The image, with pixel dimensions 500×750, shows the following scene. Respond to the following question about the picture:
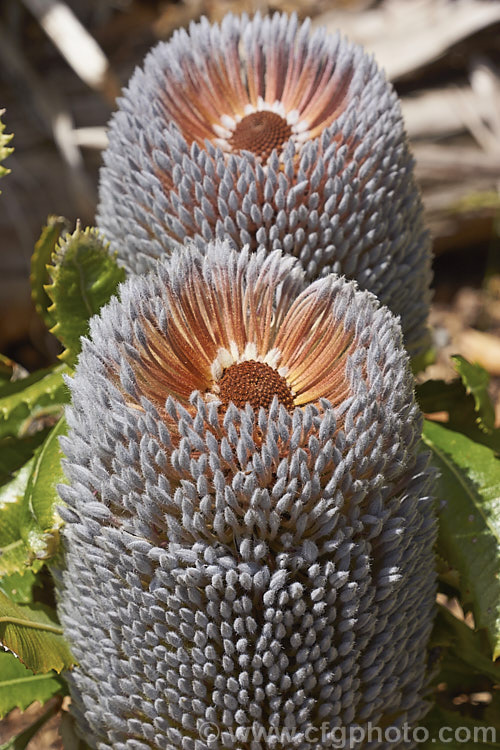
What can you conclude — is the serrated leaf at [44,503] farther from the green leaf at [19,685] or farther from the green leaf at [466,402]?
the green leaf at [466,402]

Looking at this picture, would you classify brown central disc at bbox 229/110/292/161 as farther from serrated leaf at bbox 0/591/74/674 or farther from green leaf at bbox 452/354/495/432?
serrated leaf at bbox 0/591/74/674

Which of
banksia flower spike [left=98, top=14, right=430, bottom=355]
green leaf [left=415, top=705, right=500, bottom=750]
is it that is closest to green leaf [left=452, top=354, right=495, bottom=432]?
banksia flower spike [left=98, top=14, right=430, bottom=355]

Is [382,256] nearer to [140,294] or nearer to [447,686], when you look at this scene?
[140,294]

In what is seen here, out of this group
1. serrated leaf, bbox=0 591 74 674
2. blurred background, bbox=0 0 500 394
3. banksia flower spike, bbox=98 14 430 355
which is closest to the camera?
serrated leaf, bbox=0 591 74 674

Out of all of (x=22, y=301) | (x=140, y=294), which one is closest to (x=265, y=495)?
(x=140, y=294)

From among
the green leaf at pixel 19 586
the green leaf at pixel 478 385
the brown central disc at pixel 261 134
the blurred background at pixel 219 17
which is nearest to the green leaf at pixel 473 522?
the green leaf at pixel 478 385

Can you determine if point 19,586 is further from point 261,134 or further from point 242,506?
point 261,134

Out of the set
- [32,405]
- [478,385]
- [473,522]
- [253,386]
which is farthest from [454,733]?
[32,405]
